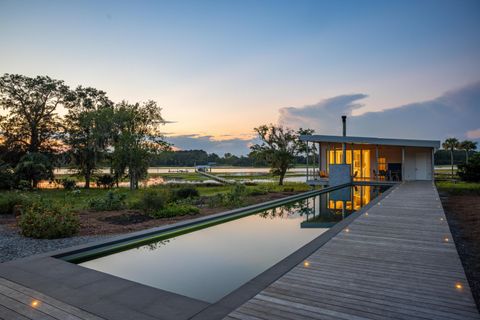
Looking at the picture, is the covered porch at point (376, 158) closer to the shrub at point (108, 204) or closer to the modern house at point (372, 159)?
the modern house at point (372, 159)

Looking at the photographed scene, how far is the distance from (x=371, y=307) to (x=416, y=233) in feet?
11.2

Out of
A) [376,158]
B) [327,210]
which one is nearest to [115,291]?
[327,210]

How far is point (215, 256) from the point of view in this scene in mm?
5395

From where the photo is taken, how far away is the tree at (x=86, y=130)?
22.6m

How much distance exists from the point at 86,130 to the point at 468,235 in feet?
82.3

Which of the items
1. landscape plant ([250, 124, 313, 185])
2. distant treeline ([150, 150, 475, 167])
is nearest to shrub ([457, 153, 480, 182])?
landscape plant ([250, 124, 313, 185])

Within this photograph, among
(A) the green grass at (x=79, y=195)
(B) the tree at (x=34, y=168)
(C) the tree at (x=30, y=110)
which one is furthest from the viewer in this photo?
(C) the tree at (x=30, y=110)

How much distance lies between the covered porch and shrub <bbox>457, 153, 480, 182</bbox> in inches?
107

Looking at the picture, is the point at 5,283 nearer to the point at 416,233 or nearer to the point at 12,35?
the point at 416,233

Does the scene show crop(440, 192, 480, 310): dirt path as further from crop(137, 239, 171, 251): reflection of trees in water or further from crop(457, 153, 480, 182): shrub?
crop(457, 153, 480, 182): shrub

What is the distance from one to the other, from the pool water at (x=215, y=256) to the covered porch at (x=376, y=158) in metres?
9.63

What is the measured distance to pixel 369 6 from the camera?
13.2 metres

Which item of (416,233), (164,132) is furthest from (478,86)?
(164,132)

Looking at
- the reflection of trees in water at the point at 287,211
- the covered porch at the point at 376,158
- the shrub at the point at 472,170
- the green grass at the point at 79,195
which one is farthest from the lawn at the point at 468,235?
the shrub at the point at 472,170
